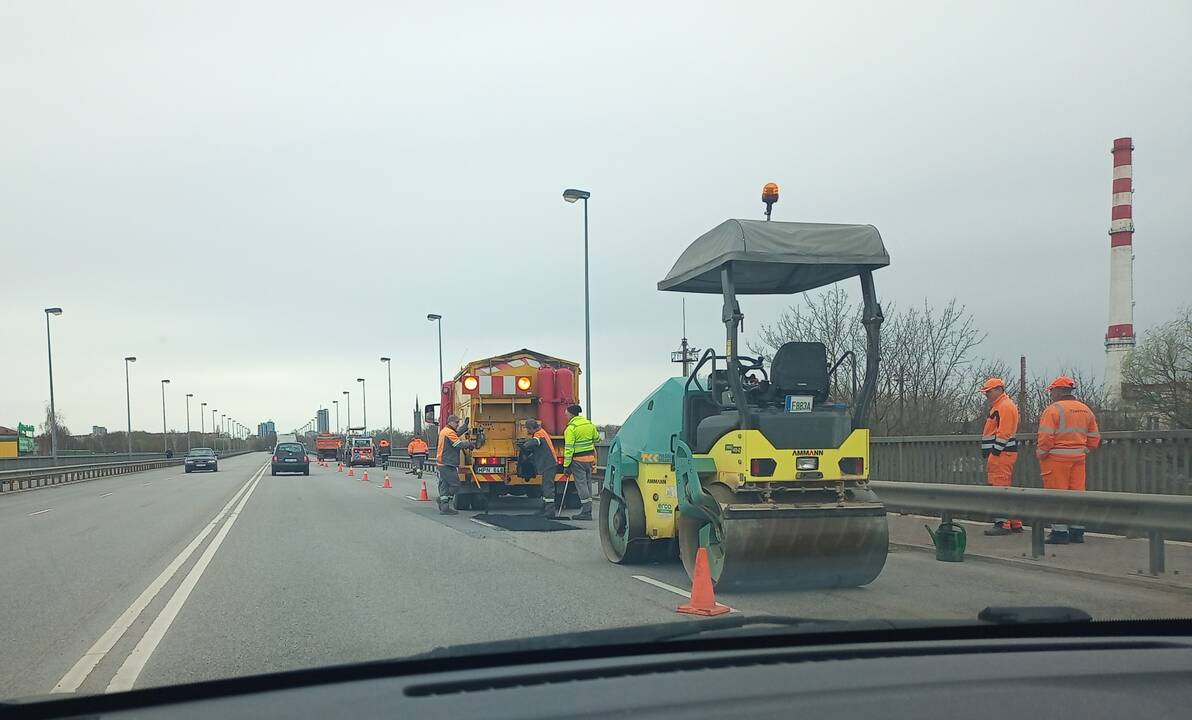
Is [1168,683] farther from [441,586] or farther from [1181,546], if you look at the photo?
[1181,546]

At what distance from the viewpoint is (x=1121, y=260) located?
40188 millimetres

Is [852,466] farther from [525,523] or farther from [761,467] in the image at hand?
[525,523]

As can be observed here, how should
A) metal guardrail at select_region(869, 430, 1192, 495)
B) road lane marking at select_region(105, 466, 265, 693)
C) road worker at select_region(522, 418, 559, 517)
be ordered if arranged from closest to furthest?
1. road lane marking at select_region(105, 466, 265, 693)
2. metal guardrail at select_region(869, 430, 1192, 495)
3. road worker at select_region(522, 418, 559, 517)

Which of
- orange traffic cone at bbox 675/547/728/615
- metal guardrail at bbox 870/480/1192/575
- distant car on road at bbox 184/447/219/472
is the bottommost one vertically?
distant car on road at bbox 184/447/219/472

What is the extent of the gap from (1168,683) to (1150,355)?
80.8ft

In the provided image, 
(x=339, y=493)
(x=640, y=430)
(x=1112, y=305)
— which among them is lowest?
(x=339, y=493)

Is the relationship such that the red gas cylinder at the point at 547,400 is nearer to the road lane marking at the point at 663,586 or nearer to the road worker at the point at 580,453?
the road worker at the point at 580,453

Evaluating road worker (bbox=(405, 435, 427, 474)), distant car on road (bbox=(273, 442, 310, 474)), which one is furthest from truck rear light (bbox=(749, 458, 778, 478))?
distant car on road (bbox=(273, 442, 310, 474))

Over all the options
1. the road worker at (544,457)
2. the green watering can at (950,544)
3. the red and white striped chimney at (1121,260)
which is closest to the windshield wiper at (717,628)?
the green watering can at (950,544)

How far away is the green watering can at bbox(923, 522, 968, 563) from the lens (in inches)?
392

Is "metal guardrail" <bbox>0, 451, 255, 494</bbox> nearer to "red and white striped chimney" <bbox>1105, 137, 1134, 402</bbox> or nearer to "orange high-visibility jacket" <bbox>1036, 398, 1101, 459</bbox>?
"orange high-visibility jacket" <bbox>1036, 398, 1101, 459</bbox>

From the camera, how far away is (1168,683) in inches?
120

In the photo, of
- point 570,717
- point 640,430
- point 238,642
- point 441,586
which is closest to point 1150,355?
point 640,430

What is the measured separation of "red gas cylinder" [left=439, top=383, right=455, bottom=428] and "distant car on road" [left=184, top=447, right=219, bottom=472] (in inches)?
1537
